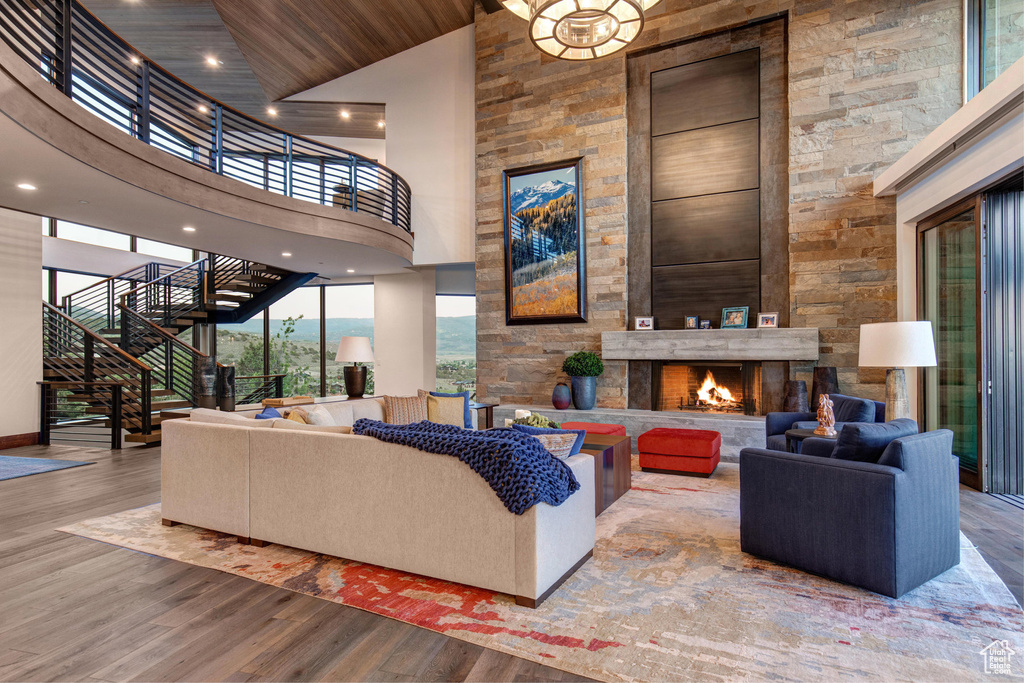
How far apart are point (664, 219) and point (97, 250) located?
960 cm

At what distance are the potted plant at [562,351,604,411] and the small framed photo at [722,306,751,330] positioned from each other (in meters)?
1.55

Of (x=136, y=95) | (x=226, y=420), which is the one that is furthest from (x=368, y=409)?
(x=136, y=95)

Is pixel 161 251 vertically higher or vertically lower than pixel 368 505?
higher

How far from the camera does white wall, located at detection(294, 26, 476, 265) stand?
8.02 m

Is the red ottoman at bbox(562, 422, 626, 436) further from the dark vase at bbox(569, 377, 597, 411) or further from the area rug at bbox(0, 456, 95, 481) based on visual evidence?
the area rug at bbox(0, 456, 95, 481)

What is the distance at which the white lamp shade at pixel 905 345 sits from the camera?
3617mm

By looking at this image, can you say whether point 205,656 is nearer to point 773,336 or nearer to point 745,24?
point 773,336

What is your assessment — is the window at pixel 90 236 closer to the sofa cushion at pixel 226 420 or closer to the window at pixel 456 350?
the window at pixel 456 350

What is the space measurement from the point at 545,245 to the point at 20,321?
6723 mm

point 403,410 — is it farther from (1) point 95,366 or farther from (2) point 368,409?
(1) point 95,366

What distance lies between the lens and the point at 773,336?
5.76 metres

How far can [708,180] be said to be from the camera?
638 cm

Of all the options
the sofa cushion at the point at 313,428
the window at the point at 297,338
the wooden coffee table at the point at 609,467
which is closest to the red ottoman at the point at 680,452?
the wooden coffee table at the point at 609,467

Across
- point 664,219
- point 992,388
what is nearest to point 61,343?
point 664,219
